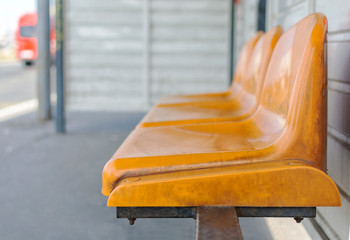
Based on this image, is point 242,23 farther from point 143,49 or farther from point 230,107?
point 230,107

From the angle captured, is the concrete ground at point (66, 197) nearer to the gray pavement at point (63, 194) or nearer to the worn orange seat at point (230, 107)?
the gray pavement at point (63, 194)

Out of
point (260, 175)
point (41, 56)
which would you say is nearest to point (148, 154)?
point (260, 175)

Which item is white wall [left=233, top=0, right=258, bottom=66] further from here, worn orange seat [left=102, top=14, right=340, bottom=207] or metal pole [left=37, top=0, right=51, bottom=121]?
worn orange seat [left=102, top=14, right=340, bottom=207]

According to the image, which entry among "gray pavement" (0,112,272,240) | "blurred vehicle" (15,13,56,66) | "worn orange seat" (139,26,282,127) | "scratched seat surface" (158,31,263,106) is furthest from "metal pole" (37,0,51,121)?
"blurred vehicle" (15,13,56,66)

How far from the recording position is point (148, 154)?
121 centimetres

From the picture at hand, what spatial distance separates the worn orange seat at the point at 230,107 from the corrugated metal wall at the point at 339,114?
0.37 metres

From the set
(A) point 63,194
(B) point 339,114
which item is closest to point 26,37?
(A) point 63,194

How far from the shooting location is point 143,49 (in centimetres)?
575

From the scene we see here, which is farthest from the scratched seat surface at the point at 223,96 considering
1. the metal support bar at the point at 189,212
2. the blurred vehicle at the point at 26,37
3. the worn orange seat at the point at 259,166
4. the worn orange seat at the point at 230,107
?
the blurred vehicle at the point at 26,37

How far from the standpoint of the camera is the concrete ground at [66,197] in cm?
185

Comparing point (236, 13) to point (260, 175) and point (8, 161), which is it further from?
point (260, 175)

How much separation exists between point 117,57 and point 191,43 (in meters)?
0.96

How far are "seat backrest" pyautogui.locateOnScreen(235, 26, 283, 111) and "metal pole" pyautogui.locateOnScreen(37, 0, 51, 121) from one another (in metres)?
3.24

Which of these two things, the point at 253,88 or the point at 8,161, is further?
the point at 8,161
